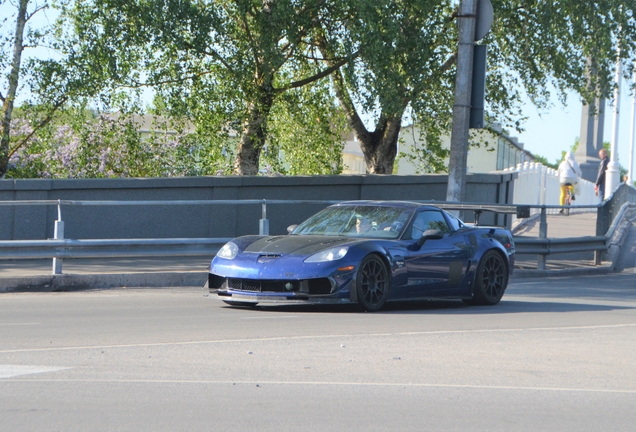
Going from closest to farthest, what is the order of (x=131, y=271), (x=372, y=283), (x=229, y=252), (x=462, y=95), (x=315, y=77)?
(x=372, y=283) → (x=229, y=252) → (x=131, y=271) → (x=462, y=95) → (x=315, y=77)

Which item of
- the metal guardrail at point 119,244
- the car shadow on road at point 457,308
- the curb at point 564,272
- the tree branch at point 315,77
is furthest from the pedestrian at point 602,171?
the car shadow on road at point 457,308

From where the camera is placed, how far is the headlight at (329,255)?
1024 centimetres

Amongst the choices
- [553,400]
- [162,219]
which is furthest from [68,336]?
[162,219]

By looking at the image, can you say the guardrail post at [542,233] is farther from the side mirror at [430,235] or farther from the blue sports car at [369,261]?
the side mirror at [430,235]

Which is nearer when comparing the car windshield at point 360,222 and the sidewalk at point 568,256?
the car windshield at point 360,222

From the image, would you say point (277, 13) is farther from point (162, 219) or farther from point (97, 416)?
point (97, 416)

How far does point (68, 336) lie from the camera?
8.45 metres

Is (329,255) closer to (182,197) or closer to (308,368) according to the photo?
(308,368)

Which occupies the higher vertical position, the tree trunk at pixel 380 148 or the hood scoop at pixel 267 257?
the tree trunk at pixel 380 148

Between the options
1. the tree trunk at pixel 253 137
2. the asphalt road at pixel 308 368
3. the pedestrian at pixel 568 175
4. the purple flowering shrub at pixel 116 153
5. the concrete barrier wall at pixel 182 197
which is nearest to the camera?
the asphalt road at pixel 308 368

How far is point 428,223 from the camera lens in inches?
462

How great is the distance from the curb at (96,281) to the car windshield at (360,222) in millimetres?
2799

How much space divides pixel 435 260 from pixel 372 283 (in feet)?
3.61

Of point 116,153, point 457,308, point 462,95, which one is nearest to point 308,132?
point 116,153
